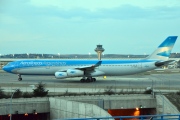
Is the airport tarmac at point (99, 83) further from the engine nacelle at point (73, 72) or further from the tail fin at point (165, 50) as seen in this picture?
the tail fin at point (165, 50)

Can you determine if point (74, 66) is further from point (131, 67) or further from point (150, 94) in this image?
point (150, 94)

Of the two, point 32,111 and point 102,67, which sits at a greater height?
point 102,67

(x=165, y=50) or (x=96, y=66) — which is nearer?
(x=96, y=66)

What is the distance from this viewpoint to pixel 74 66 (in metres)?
47.1

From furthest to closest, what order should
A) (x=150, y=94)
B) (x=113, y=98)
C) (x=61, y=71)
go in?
(x=61, y=71) → (x=150, y=94) → (x=113, y=98)

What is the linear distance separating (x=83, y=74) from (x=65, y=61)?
3421 millimetres

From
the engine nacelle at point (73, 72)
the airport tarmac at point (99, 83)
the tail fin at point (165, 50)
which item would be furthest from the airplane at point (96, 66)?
the airport tarmac at point (99, 83)

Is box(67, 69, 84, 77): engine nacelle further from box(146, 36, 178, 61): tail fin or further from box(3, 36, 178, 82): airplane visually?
box(146, 36, 178, 61): tail fin

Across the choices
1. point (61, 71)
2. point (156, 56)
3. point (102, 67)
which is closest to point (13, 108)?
point (61, 71)

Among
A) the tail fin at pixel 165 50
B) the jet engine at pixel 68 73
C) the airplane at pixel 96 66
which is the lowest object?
the jet engine at pixel 68 73

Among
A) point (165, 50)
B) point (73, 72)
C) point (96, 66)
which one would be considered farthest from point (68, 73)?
point (165, 50)

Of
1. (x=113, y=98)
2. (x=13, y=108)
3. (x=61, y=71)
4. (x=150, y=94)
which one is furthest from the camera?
(x=61, y=71)

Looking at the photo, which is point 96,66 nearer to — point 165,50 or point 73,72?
point 73,72

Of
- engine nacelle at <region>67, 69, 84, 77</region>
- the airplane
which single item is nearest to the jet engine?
engine nacelle at <region>67, 69, 84, 77</region>
